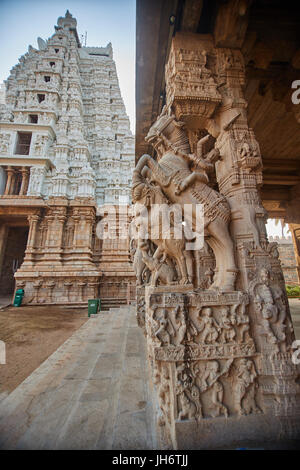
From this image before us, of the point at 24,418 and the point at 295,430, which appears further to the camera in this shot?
the point at 24,418

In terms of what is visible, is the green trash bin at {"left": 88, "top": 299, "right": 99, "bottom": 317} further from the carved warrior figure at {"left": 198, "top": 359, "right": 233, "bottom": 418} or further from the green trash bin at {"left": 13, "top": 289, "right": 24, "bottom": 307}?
the carved warrior figure at {"left": 198, "top": 359, "right": 233, "bottom": 418}

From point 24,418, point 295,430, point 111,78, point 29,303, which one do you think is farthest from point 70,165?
point 295,430

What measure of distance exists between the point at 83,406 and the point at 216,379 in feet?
4.78

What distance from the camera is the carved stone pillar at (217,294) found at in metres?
1.79

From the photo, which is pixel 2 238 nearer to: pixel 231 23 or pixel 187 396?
pixel 187 396

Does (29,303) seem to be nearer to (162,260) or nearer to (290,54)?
(162,260)

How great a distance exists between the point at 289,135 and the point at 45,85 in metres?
20.2

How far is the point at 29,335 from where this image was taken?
643 cm

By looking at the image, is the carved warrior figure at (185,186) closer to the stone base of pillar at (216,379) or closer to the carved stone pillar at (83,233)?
the stone base of pillar at (216,379)

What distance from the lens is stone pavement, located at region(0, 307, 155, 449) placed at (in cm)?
169

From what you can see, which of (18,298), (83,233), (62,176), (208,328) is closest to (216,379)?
(208,328)

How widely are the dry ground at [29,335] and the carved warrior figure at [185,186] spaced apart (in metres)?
3.90

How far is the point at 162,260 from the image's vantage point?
291 centimetres

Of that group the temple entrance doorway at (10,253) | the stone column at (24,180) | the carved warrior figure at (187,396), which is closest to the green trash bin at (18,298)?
the temple entrance doorway at (10,253)
